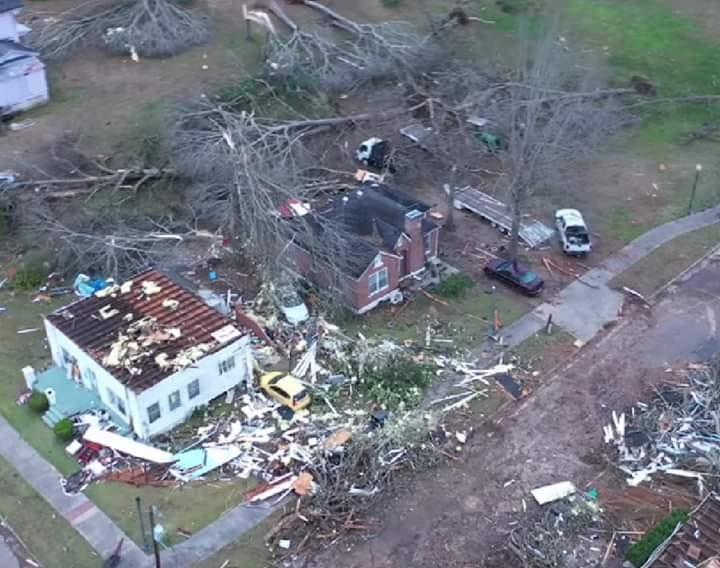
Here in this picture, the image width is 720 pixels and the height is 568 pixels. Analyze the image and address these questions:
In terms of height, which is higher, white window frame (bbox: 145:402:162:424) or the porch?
white window frame (bbox: 145:402:162:424)

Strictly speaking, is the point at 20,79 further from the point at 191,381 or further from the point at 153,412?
the point at 153,412

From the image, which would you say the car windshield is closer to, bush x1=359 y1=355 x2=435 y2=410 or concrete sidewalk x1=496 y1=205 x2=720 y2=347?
concrete sidewalk x1=496 y1=205 x2=720 y2=347

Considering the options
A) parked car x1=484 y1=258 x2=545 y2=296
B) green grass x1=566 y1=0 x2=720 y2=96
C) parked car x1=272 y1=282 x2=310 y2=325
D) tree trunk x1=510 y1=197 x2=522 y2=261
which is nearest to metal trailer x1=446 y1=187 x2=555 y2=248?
tree trunk x1=510 y1=197 x2=522 y2=261

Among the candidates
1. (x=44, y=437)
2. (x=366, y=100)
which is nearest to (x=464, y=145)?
(x=366, y=100)

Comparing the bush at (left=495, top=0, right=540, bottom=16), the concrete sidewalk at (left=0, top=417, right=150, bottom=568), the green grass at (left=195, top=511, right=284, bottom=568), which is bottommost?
the green grass at (left=195, top=511, right=284, bottom=568)

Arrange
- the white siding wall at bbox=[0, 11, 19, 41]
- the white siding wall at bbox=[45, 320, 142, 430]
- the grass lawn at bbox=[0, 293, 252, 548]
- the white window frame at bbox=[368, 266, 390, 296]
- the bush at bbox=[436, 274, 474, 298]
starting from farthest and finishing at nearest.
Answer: the white siding wall at bbox=[0, 11, 19, 41], the bush at bbox=[436, 274, 474, 298], the white window frame at bbox=[368, 266, 390, 296], the white siding wall at bbox=[45, 320, 142, 430], the grass lawn at bbox=[0, 293, 252, 548]

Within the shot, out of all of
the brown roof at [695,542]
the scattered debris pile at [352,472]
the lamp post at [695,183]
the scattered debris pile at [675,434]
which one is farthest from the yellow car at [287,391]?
the lamp post at [695,183]
